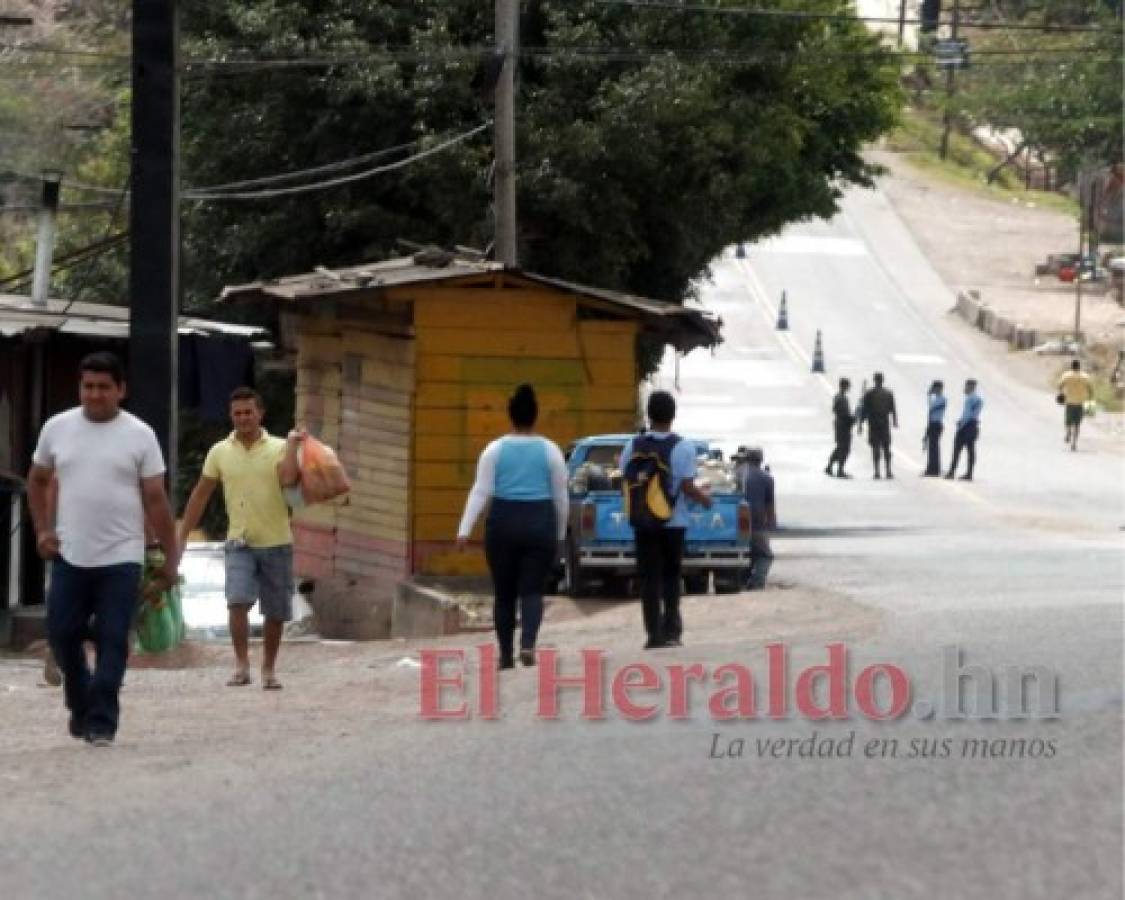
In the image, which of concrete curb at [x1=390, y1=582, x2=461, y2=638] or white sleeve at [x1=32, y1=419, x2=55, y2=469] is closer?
white sleeve at [x1=32, y1=419, x2=55, y2=469]

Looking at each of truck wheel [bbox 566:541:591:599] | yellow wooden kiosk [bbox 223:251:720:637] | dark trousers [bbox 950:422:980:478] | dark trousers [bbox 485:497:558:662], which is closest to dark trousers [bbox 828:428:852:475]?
dark trousers [bbox 950:422:980:478]

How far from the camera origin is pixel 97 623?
13.1 meters

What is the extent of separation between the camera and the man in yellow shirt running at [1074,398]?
49.8 metres

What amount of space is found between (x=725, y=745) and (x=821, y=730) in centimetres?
45

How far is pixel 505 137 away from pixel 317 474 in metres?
13.7

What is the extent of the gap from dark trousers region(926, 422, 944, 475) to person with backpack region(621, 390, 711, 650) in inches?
1137

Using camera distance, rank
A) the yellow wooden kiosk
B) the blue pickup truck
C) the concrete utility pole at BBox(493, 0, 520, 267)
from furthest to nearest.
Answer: the concrete utility pole at BBox(493, 0, 520, 267) → the yellow wooden kiosk → the blue pickup truck

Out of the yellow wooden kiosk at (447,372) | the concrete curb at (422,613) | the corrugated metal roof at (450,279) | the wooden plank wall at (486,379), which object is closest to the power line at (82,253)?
the corrugated metal roof at (450,279)

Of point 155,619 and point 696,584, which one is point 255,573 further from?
point 696,584

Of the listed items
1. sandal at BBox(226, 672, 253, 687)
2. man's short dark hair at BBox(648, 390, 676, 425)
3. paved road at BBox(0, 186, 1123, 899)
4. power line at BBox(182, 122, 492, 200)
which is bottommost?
sandal at BBox(226, 672, 253, 687)

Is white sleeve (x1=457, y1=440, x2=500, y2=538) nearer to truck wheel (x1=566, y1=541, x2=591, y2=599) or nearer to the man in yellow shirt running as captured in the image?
truck wheel (x1=566, y1=541, x2=591, y2=599)

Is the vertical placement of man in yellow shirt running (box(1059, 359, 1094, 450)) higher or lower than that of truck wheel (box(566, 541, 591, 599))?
higher

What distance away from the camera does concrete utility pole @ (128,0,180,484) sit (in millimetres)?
22791

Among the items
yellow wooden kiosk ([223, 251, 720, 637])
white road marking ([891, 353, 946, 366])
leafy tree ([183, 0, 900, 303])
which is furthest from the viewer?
white road marking ([891, 353, 946, 366])
